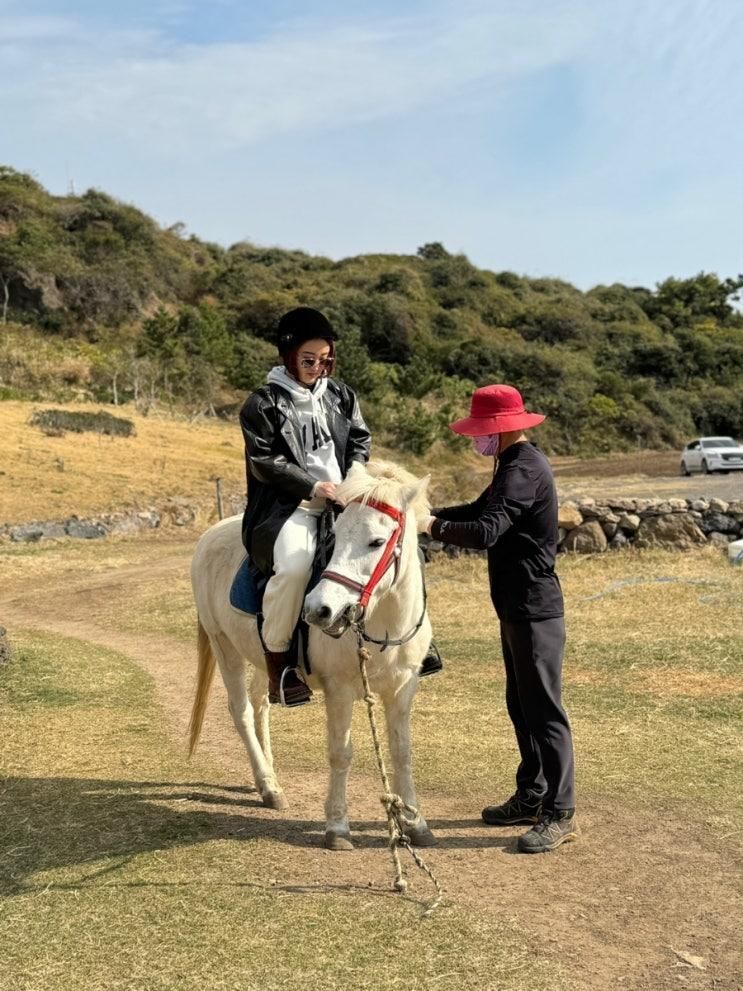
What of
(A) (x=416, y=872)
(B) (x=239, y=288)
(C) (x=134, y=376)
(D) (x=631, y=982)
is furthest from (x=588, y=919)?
(B) (x=239, y=288)

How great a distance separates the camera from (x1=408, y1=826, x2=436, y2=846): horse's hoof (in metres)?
4.74

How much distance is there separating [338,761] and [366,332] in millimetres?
57224

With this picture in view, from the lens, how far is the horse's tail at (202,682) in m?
5.98

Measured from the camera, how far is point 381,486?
4.15m

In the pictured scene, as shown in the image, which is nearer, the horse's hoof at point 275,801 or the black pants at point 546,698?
the black pants at point 546,698

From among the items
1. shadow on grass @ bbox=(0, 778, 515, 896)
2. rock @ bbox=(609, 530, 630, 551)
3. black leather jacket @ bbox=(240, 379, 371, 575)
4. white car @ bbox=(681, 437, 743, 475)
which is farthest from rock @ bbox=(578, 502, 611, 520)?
white car @ bbox=(681, 437, 743, 475)

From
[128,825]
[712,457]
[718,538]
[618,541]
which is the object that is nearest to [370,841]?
[128,825]

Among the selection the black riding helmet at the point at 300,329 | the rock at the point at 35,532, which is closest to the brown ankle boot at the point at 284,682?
the black riding helmet at the point at 300,329

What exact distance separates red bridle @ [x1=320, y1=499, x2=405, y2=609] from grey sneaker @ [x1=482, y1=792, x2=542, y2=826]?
1576mm

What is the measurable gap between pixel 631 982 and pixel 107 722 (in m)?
4.88

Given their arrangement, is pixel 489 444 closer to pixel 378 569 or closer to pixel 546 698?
pixel 378 569

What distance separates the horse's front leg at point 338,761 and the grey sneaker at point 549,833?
85cm

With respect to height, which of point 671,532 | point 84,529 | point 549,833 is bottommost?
point 84,529

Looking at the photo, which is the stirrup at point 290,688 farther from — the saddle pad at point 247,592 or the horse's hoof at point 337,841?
the horse's hoof at point 337,841
